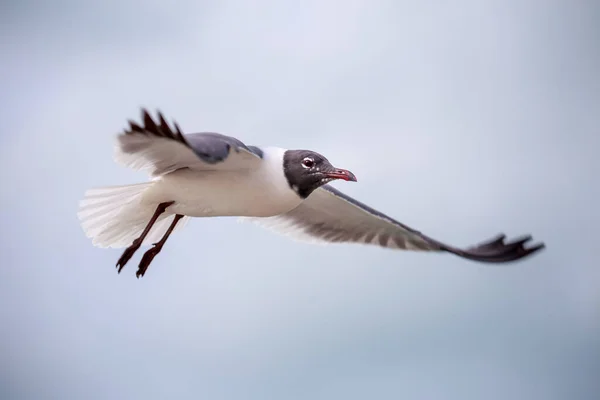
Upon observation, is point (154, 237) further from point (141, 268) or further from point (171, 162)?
point (171, 162)

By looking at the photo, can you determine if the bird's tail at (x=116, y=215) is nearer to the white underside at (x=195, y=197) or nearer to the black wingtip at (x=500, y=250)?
the white underside at (x=195, y=197)

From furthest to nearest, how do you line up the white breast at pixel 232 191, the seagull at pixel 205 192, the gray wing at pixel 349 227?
the gray wing at pixel 349 227
the white breast at pixel 232 191
the seagull at pixel 205 192

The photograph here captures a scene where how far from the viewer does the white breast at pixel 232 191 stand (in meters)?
6.03

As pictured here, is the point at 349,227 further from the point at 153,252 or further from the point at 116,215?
the point at 116,215

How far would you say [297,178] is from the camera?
20.0ft

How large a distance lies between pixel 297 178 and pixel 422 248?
148 centimetres

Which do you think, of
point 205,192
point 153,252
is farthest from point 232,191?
point 153,252

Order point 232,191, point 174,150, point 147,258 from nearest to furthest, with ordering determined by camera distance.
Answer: point 174,150
point 232,191
point 147,258

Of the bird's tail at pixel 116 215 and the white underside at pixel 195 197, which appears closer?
the white underside at pixel 195 197

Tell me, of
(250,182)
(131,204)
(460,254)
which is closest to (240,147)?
(250,182)

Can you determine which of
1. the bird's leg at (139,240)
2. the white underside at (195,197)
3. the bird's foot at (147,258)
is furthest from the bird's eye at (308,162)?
the bird's foot at (147,258)

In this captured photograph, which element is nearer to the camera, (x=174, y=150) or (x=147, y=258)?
(x=174, y=150)

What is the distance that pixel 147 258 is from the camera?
6.46 m

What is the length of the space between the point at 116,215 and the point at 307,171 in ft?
3.99
